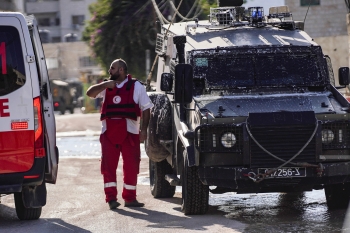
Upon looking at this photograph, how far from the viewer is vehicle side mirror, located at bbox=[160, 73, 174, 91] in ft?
35.8

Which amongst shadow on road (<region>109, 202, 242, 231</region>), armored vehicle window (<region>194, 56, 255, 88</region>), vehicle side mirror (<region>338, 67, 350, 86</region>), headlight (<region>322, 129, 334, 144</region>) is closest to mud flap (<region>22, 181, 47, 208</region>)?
shadow on road (<region>109, 202, 242, 231</region>)

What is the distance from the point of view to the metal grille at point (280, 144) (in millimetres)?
9570

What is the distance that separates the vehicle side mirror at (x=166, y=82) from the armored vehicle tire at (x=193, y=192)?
3.70ft

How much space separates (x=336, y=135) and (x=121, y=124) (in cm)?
272

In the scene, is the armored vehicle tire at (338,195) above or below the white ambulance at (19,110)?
below

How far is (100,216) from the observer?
10.5 meters

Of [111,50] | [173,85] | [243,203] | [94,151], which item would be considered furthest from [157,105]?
[111,50]

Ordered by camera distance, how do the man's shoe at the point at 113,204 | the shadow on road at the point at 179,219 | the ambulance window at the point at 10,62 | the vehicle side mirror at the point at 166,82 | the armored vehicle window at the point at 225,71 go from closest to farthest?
the shadow on road at the point at 179,219, the ambulance window at the point at 10,62, the armored vehicle window at the point at 225,71, the vehicle side mirror at the point at 166,82, the man's shoe at the point at 113,204

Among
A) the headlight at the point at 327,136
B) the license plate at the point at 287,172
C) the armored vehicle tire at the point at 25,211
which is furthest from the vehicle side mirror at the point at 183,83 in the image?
the armored vehicle tire at the point at 25,211

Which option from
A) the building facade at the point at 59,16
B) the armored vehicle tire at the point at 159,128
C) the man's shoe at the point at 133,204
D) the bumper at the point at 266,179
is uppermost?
the building facade at the point at 59,16

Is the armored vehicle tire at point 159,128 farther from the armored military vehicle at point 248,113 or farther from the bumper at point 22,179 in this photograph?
the bumper at point 22,179

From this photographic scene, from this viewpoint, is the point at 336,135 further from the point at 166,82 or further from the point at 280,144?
the point at 166,82

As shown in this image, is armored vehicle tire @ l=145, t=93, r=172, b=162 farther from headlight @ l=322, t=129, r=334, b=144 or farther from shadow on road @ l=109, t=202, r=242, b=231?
headlight @ l=322, t=129, r=334, b=144

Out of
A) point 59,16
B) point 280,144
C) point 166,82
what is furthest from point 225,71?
point 59,16
